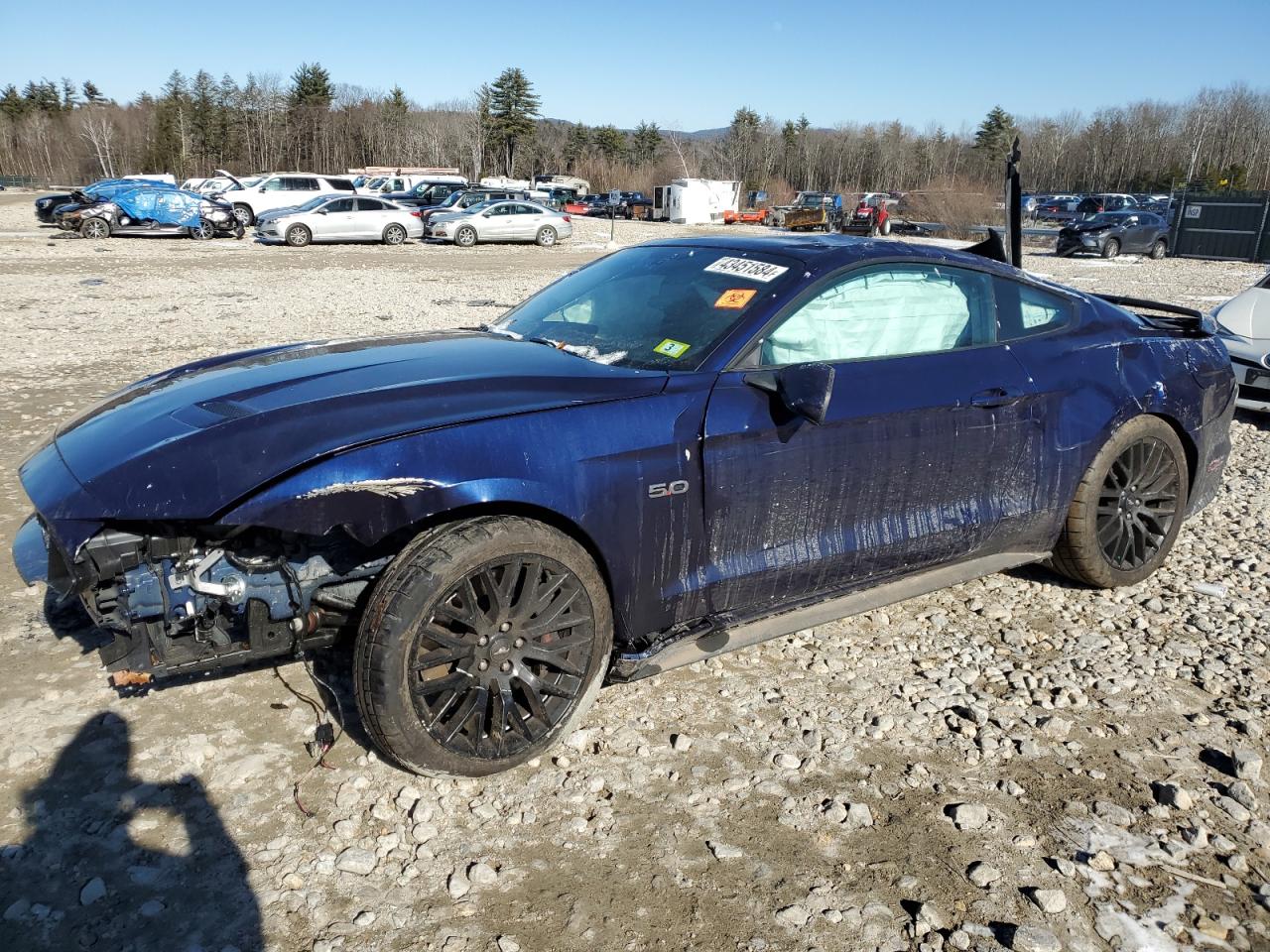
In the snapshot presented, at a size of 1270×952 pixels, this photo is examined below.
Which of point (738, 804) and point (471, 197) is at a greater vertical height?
point (471, 197)

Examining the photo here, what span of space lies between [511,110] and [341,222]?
225 feet

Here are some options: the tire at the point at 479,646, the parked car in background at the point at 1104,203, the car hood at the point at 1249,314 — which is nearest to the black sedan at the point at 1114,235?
the parked car in background at the point at 1104,203

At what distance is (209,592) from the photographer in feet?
8.60

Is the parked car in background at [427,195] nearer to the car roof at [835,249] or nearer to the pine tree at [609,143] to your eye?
the car roof at [835,249]

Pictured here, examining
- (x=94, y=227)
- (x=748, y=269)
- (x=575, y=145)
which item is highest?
(x=575, y=145)

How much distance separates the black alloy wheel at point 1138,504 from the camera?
418cm

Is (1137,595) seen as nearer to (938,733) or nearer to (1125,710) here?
(1125,710)

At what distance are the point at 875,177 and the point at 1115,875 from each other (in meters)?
103

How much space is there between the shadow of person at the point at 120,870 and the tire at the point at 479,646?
55 cm

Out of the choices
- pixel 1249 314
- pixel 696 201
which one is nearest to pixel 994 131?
pixel 696 201

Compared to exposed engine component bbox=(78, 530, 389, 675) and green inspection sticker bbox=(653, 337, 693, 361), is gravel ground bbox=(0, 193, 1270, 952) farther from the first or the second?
→ green inspection sticker bbox=(653, 337, 693, 361)

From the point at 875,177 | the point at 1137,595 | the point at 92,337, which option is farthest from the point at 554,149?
the point at 1137,595

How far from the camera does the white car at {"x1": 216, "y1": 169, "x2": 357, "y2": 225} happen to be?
30.3 metres

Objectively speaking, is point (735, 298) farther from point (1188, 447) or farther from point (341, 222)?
point (341, 222)
